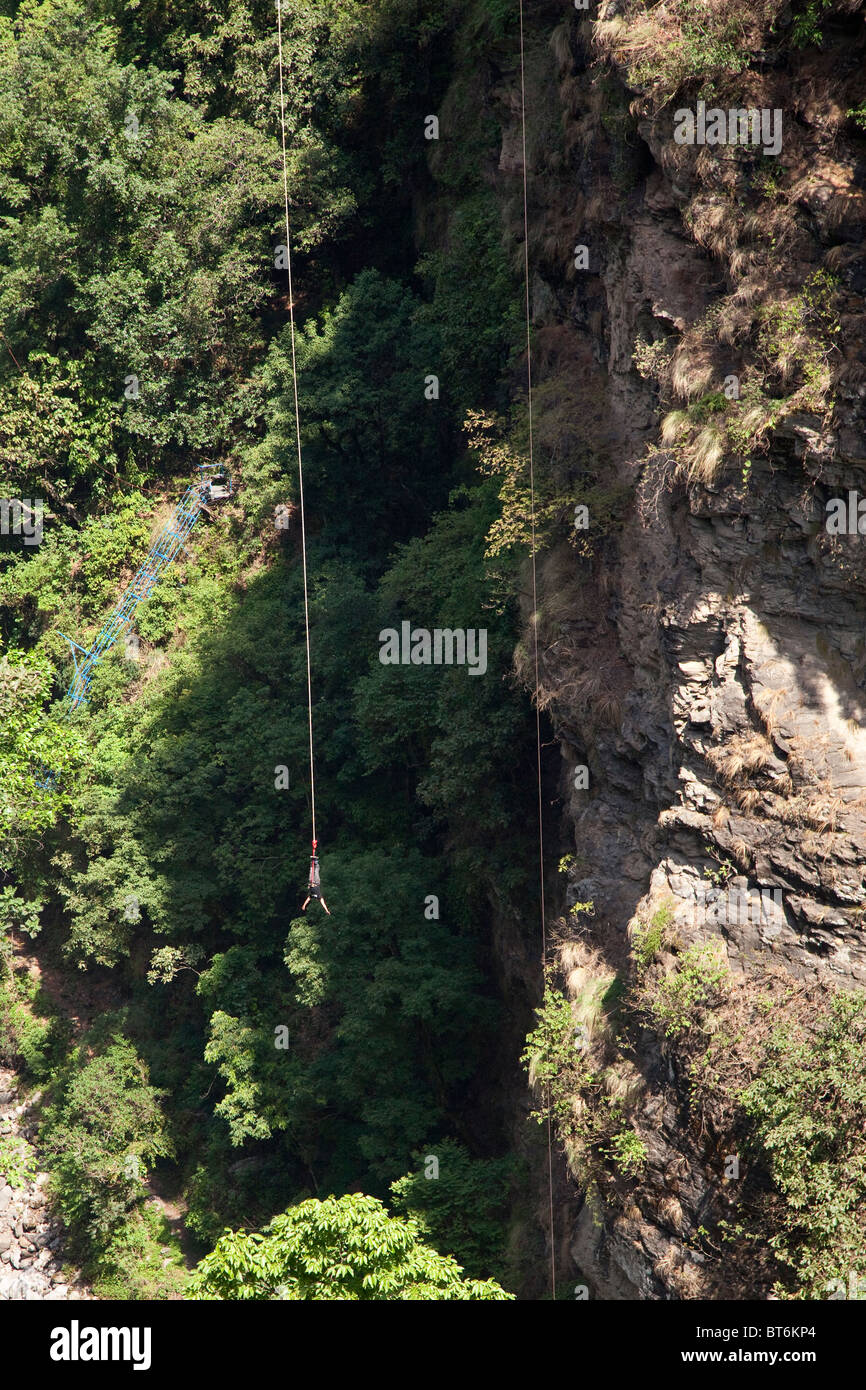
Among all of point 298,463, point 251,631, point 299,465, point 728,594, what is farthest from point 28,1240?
point 728,594

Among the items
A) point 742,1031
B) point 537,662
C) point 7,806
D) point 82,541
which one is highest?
point 82,541

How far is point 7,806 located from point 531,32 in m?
15.3

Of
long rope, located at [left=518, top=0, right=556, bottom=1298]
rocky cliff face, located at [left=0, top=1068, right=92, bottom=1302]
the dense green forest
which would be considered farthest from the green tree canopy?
rocky cliff face, located at [left=0, top=1068, right=92, bottom=1302]

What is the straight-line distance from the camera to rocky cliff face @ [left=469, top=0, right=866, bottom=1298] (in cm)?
1622

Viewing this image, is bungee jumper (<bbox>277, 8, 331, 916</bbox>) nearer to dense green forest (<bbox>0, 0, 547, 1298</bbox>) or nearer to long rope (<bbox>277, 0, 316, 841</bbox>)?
long rope (<bbox>277, 0, 316, 841</bbox>)

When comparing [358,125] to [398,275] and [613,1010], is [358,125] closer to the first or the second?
[398,275]

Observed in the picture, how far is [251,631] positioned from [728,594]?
13.7 meters

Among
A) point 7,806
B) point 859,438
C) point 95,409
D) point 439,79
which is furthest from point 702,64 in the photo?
point 95,409

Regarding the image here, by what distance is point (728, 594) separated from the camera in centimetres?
1741

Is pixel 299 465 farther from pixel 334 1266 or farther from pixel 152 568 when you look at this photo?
pixel 334 1266

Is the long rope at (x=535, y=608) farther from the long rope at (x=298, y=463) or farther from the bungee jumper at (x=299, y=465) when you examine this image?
the long rope at (x=298, y=463)

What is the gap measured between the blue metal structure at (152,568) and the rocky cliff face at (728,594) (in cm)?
1422

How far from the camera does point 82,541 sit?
108ft

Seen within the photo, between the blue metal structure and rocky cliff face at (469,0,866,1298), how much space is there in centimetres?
1422
